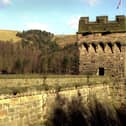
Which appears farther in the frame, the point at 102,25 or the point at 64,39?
the point at 64,39

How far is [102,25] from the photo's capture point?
76.8ft

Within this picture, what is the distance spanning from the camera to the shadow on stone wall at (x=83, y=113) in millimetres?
13074

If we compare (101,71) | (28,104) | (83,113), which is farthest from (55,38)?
(28,104)

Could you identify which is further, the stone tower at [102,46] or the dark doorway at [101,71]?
the dark doorway at [101,71]

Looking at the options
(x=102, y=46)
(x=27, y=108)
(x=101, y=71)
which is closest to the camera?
(x=27, y=108)

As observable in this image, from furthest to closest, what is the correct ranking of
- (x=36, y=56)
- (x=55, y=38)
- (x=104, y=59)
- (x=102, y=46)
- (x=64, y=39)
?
(x=64, y=39) < (x=55, y=38) < (x=36, y=56) < (x=102, y=46) < (x=104, y=59)

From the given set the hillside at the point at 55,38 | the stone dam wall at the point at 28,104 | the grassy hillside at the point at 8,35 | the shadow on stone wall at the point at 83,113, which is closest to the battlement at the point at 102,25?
the shadow on stone wall at the point at 83,113

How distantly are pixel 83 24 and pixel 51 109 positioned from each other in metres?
11.6

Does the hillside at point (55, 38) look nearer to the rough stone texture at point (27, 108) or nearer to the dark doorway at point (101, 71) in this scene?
the dark doorway at point (101, 71)

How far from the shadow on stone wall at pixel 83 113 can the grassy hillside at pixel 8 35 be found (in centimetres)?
10801

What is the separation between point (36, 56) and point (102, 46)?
77.9 m

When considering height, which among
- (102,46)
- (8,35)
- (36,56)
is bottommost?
(102,46)

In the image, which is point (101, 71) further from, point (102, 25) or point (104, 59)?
point (102, 25)

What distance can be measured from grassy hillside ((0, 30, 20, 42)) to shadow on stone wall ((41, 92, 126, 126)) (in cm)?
10801
